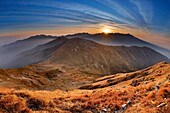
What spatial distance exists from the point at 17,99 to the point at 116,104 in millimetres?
9206

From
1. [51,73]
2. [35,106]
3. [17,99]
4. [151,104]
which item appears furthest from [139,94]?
[51,73]

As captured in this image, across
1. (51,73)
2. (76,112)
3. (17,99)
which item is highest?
(17,99)

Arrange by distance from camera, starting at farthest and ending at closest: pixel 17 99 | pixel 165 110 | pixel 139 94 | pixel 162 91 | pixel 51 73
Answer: pixel 51 73 → pixel 139 94 → pixel 162 91 → pixel 17 99 → pixel 165 110

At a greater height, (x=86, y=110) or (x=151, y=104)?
(x=151, y=104)

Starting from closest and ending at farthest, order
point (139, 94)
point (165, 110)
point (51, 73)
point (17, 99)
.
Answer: point (165, 110) < point (17, 99) < point (139, 94) < point (51, 73)

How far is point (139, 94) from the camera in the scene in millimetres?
20500

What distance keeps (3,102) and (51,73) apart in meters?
168

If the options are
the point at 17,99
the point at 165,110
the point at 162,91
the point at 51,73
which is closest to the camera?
the point at 165,110

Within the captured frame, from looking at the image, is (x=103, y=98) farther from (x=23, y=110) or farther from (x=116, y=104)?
(x=23, y=110)

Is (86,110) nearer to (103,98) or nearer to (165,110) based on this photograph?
(103,98)

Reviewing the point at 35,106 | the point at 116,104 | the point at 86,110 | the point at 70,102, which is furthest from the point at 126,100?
the point at 35,106

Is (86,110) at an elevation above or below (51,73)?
above

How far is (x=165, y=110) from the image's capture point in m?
15.7

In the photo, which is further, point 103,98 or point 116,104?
point 103,98
